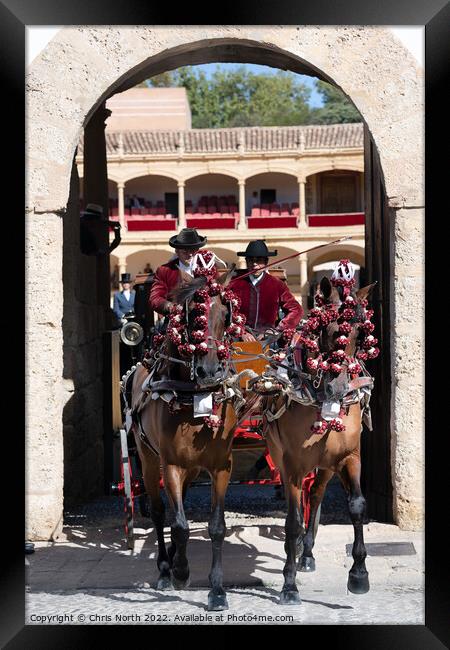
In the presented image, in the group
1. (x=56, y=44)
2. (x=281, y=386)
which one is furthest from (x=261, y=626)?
(x=56, y=44)

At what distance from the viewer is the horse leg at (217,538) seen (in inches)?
249

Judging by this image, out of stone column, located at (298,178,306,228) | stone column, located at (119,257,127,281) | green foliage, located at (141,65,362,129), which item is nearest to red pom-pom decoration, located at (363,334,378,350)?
stone column, located at (119,257,127,281)

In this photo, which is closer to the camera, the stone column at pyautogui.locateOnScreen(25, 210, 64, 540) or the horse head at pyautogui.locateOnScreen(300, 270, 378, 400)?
A: the horse head at pyautogui.locateOnScreen(300, 270, 378, 400)

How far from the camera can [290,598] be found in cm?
640

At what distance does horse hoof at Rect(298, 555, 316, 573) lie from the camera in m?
7.38

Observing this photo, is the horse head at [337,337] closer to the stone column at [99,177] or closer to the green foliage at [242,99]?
the stone column at [99,177]

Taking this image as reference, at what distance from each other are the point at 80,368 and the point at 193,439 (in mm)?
4201

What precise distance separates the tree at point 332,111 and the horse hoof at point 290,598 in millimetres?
52132

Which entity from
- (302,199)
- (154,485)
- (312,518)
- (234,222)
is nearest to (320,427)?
(312,518)

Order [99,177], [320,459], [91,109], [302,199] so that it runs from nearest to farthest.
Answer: [320,459] → [91,109] → [99,177] → [302,199]

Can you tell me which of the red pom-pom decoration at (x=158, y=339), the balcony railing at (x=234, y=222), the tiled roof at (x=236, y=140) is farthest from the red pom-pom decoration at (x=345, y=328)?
the tiled roof at (x=236, y=140)

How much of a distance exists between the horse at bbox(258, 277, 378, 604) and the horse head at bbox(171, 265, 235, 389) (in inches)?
22.9

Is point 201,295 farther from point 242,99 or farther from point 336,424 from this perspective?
point 242,99

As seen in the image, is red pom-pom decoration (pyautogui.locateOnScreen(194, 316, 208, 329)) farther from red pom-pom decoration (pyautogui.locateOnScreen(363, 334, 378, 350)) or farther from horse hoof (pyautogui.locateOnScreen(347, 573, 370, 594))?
horse hoof (pyautogui.locateOnScreen(347, 573, 370, 594))
